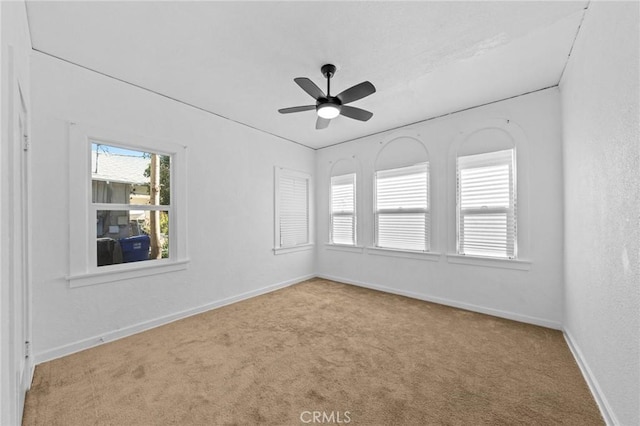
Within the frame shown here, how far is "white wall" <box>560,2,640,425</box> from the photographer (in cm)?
133

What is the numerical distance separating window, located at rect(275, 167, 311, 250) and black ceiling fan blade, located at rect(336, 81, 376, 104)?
2470 millimetres

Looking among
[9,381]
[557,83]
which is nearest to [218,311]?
[9,381]

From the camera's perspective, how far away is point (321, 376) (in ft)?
6.96

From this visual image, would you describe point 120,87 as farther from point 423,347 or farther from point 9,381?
point 423,347

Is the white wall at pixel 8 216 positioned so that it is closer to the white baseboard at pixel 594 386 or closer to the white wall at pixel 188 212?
the white wall at pixel 188 212

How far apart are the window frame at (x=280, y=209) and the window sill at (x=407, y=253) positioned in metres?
1.33

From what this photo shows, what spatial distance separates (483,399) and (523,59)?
299 cm

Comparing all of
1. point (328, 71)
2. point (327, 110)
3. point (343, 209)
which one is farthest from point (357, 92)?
point (343, 209)

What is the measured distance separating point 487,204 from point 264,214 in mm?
3339

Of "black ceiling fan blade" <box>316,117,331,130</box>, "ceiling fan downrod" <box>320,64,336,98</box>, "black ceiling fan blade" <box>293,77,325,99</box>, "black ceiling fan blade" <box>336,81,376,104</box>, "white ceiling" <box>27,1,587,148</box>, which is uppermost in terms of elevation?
"white ceiling" <box>27,1,587,148</box>

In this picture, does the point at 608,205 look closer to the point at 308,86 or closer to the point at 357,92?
the point at 357,92

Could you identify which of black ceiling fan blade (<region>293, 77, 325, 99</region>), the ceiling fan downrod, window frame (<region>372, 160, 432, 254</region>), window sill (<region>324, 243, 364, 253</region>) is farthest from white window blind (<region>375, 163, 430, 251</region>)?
black ceiling fan blade (<region>293, 77, 325, 99</region>)

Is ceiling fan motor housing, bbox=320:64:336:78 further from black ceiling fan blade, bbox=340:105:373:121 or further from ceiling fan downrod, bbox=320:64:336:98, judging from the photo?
black ceiling fan blade, bbox=340:105:373:121

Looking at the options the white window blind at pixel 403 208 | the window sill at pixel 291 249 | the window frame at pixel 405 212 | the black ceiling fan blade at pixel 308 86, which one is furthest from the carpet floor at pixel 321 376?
→ the black ceiling fan blade at pixel 308 86
